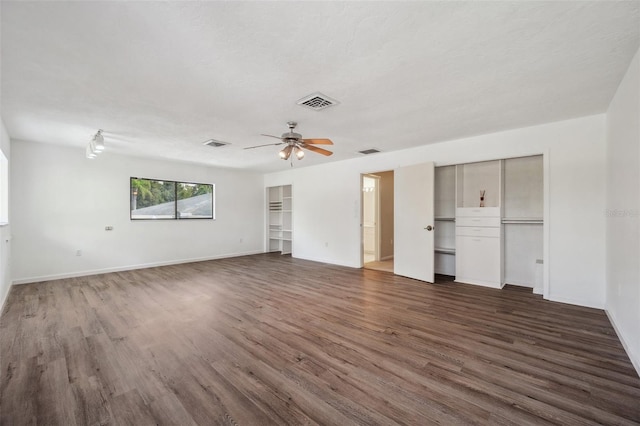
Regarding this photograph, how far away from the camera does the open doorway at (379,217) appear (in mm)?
7188

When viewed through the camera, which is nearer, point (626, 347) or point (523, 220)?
point (626, 347)

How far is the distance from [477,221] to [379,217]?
278 centimetres

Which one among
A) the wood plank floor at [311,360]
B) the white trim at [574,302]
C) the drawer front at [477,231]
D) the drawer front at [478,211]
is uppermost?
the drawer front at [478,211]

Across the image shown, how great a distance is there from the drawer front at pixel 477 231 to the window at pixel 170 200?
20.3 ft

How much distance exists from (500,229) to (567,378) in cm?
279

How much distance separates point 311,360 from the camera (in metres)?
2.30

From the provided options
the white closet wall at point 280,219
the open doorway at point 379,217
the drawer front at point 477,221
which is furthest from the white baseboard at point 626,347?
the white closet wall at point 280,219

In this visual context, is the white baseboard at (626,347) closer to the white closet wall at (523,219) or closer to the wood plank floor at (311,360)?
the wood plank floor at (311,360)

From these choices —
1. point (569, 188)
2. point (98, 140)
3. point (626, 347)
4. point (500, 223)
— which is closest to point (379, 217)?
point (500, 223)

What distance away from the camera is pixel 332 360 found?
7.55 feet

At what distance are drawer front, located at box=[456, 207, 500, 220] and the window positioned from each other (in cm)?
618

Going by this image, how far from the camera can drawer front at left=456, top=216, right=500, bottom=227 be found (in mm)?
4453

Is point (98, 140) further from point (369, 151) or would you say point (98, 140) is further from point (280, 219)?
point (280, 219)

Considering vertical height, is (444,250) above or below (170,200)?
below
